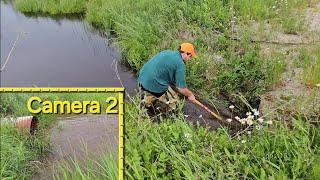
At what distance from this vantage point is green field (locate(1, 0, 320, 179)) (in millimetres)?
4332

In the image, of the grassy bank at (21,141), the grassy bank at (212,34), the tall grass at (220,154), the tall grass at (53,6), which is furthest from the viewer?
the tall grass at (53,6)

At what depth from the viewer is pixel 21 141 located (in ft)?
16.3

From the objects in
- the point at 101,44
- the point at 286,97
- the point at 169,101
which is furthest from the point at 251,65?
the point at 101,44

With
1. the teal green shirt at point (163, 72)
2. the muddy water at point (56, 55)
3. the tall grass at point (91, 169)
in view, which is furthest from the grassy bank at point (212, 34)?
the tall grass at point (91, 169)

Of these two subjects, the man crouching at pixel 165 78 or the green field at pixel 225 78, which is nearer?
the green field at pixel 225 78

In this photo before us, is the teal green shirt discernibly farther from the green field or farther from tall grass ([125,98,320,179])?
tall grass ([125,98,320,179])

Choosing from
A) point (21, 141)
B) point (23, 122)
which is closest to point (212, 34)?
point (23, 122)

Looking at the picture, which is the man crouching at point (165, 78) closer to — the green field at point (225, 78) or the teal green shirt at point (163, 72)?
the teal green shirt at point (163, 72)

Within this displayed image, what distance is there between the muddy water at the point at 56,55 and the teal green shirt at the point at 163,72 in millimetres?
1500

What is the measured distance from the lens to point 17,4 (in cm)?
1295

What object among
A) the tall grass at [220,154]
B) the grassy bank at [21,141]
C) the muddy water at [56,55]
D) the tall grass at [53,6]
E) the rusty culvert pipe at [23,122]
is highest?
the tall grass at [220,154]

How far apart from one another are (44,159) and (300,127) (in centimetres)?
271

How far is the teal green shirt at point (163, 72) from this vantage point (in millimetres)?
5953

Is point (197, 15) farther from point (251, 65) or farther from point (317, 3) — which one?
point (317, 3)
